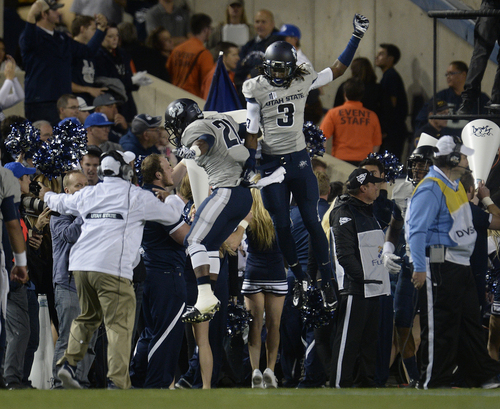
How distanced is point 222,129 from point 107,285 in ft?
4.38

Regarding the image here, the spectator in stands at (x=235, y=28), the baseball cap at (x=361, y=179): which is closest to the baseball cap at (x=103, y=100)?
the spectator in stands at (x=235, y=28)

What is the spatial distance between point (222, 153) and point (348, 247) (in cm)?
144

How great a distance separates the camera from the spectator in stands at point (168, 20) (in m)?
12.6

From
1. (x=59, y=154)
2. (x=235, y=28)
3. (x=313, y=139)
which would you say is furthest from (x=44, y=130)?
(x=235, y=28)

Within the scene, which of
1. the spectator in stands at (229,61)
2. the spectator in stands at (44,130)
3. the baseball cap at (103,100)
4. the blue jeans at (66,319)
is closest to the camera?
the blue jeans at (66,319)

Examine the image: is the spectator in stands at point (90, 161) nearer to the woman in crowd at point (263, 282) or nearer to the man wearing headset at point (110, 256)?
the man wearing headset at point (110, 256)

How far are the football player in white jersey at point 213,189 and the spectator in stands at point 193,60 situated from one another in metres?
5.01

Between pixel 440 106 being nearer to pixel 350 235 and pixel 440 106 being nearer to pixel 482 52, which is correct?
pixel 482 52

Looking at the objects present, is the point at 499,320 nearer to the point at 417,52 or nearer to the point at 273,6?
the point at 417,52

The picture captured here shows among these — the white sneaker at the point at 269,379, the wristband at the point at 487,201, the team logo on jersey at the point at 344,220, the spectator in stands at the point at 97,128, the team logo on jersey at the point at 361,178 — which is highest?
the spectator in stands at the point at 97,128

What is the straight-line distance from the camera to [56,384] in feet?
22.1

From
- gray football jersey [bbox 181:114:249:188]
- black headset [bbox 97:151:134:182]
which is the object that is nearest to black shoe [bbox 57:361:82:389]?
black headset [bbox 97:151:134:182]
